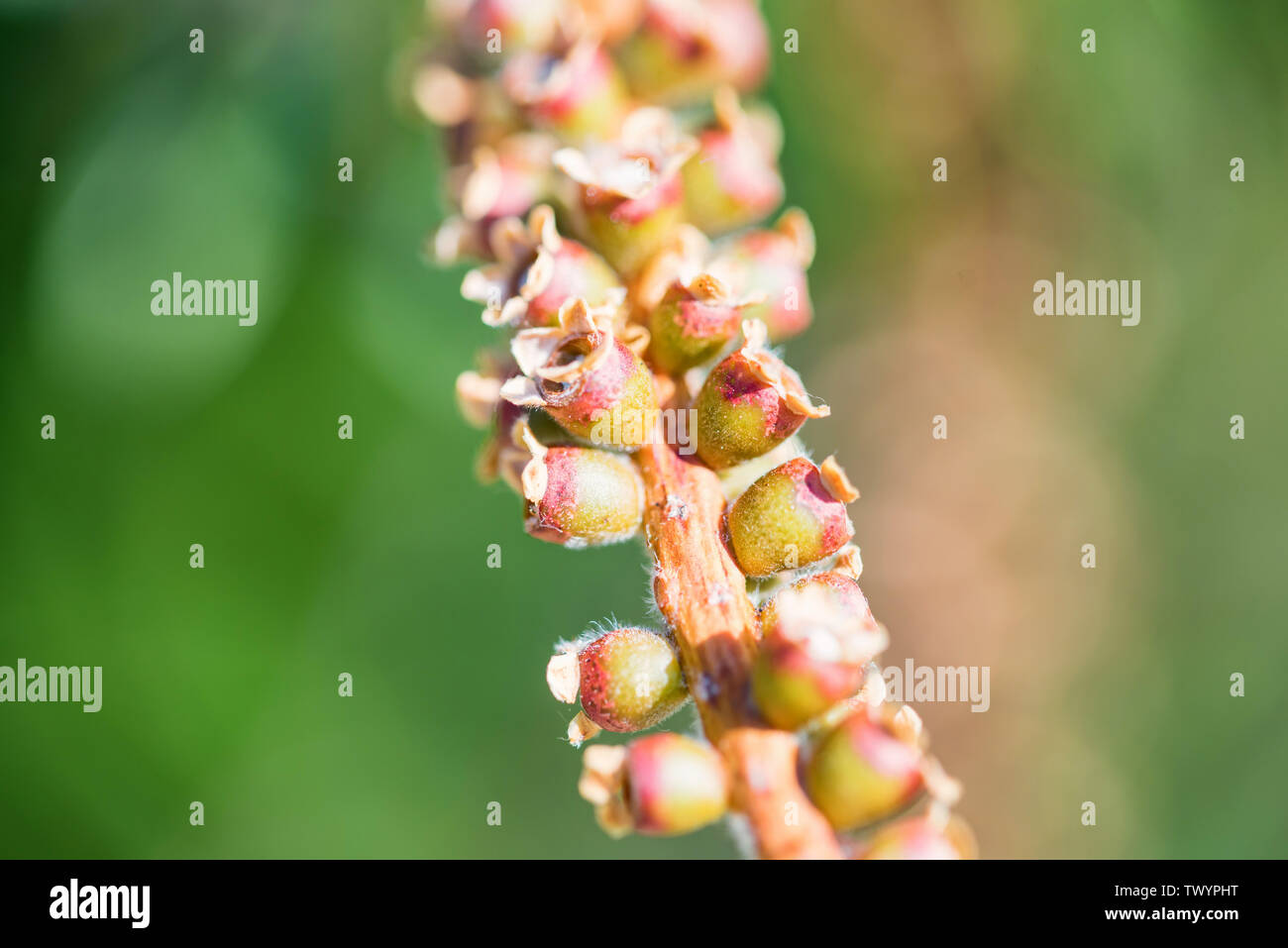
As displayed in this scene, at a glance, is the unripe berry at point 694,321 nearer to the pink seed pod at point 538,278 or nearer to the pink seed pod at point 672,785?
the pink seed pod at point 538,278

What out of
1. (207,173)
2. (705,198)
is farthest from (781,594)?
(207,173)

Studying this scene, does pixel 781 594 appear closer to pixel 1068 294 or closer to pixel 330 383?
pixel 330 383

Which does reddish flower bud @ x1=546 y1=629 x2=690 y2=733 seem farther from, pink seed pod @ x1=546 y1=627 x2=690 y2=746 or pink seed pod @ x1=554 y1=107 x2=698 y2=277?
pink seed pod @ x1=554 y1=107 x2=698 y2=277

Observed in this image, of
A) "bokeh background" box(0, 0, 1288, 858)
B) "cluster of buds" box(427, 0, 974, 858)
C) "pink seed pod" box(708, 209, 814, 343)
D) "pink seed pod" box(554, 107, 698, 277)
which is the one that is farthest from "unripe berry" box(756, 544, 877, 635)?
"bokeh background" box(0, 0, 1288, 858)

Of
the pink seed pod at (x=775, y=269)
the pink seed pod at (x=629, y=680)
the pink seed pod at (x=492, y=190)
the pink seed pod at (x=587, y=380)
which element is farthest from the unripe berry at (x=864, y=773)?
the pink seed pod at (x=492, y=190)

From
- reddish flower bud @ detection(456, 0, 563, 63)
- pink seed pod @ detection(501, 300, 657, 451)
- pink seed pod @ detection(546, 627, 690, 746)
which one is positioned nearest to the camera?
pink seed pod @ detection(546, 627, 690, 746)

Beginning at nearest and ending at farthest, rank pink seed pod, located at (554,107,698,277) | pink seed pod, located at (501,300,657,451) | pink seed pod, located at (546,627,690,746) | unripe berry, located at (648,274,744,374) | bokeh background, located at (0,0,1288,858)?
pink seed pod, located at (546,627,690,746)
pink seed pod, located at (501,300,657,451)
unripe berry, located at (648,274,744,374)
pink seed pod, located at (554,107,698,277)
bokeh background, located at (0,0,1288,858)

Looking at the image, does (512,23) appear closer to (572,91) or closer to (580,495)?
(572,91)
